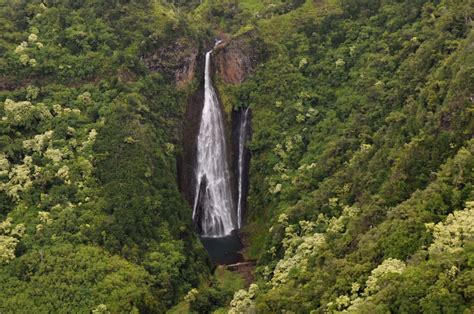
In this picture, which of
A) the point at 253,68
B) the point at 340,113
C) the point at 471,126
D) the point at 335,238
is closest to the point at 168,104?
the point at 253,68

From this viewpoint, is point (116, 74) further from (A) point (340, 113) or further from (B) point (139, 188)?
(A) point (340, 113)

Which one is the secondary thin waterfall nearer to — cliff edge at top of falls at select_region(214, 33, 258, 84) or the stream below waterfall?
the stream below waterfall

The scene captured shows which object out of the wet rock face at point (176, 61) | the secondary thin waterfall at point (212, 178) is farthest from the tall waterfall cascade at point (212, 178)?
the wet rock face at point (176, 61)

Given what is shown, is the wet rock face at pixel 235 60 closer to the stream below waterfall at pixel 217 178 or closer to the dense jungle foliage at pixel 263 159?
the dense jungle foliage at pixel 263 159

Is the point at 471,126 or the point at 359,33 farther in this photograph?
the point at 359,33

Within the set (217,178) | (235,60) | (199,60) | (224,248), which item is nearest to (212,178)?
(217,178)

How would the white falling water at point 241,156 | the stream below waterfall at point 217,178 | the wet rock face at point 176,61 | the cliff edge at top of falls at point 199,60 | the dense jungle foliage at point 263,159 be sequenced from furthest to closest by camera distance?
the cliff edge at top of falls at point 199,60 → the wet rock face at point 176,61 → the white falling water at point 241,156 → the stream below waterfall at point 217,178 → the dense jungle foliage at point 263,159
